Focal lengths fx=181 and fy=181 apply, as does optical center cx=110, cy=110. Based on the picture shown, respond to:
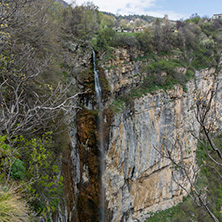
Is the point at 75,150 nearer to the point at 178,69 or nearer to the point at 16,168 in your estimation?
the point at 16,168

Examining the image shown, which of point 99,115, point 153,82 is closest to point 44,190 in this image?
point 99,115

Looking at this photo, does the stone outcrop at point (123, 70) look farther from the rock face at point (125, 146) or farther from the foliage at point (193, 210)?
the foliage at point (193, 210)

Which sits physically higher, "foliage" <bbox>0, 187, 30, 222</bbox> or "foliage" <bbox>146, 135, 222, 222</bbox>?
"foliage" <bbox>0, 187, 30, 222</bbox>

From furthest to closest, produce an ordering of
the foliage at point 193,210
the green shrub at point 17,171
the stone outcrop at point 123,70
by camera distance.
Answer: the foliage at point 193,210
the stone outcrop at point 123,70
the green shrub at point 17,171

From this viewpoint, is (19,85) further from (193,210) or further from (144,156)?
(193,210)

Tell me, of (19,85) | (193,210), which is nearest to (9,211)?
(19,85)

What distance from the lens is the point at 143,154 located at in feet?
42.0

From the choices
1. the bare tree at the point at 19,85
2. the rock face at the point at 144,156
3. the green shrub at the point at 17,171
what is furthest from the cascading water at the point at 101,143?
the green shrub at the point at 17,171

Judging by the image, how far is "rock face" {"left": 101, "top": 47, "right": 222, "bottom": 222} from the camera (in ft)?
37.3

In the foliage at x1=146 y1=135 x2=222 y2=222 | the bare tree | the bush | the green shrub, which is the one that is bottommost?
the foliage at x1=146 y1=135 x2=222 y2=222

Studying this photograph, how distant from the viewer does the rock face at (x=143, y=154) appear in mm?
11383

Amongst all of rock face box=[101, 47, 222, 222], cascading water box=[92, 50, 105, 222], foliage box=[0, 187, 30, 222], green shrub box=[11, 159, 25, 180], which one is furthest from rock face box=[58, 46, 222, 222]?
foliage box=[0, 187, 30, 222]

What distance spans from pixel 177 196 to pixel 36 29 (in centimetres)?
1530

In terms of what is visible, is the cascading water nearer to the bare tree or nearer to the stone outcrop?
the stone outcrop
